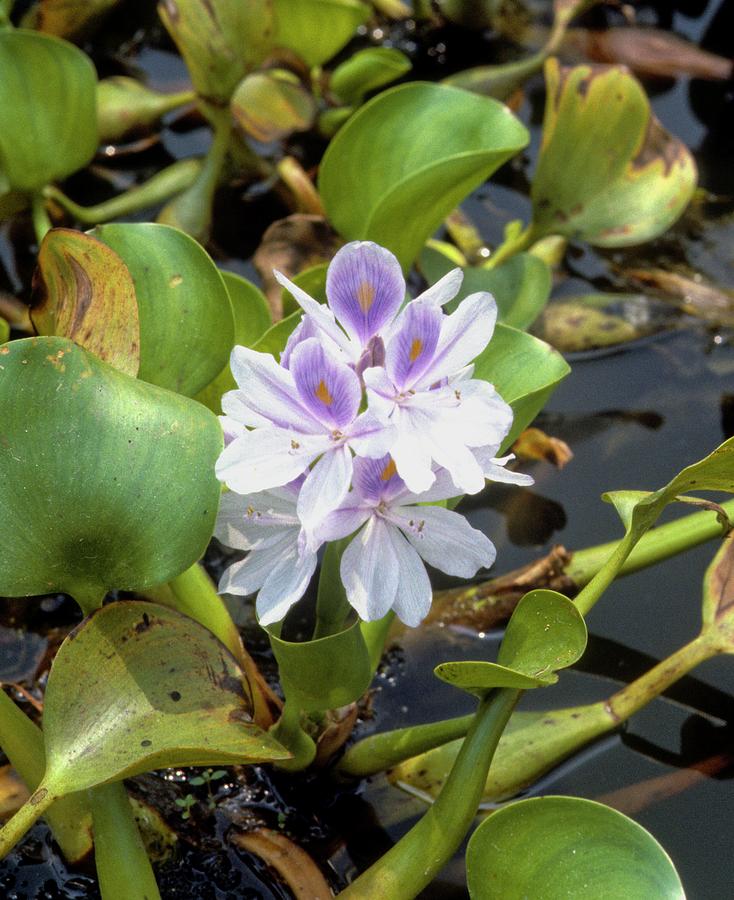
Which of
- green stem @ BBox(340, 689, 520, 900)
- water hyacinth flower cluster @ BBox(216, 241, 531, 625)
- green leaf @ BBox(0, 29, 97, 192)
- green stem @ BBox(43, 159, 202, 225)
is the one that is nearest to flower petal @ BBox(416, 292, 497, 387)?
water hyacinth flower cluster @ BBox(216, 241, 531, 625)

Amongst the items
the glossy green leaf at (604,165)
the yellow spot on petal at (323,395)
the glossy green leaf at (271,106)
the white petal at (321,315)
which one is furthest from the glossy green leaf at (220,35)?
the yellow spot on petal at (323,395)

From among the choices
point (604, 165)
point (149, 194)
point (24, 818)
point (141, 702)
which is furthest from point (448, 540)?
point (149, 194)

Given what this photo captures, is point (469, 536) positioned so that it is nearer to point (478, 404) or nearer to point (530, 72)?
point (478, 404)

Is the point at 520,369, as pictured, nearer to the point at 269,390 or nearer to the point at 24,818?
the point at 269,390

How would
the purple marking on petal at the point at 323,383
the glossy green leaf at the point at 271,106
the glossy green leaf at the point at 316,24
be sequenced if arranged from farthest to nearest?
the glossy green leaf at the point at 271,106
the glossy green leaf at the point at 316,24
the purple marking on petal at the point at 323,383

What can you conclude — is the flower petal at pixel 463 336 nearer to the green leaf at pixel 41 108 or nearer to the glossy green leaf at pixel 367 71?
the green leaf at pixel 41 108

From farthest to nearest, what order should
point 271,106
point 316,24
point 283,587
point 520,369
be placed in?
point 271,106 → point 316,24 → point 520,369 → point 283,587
